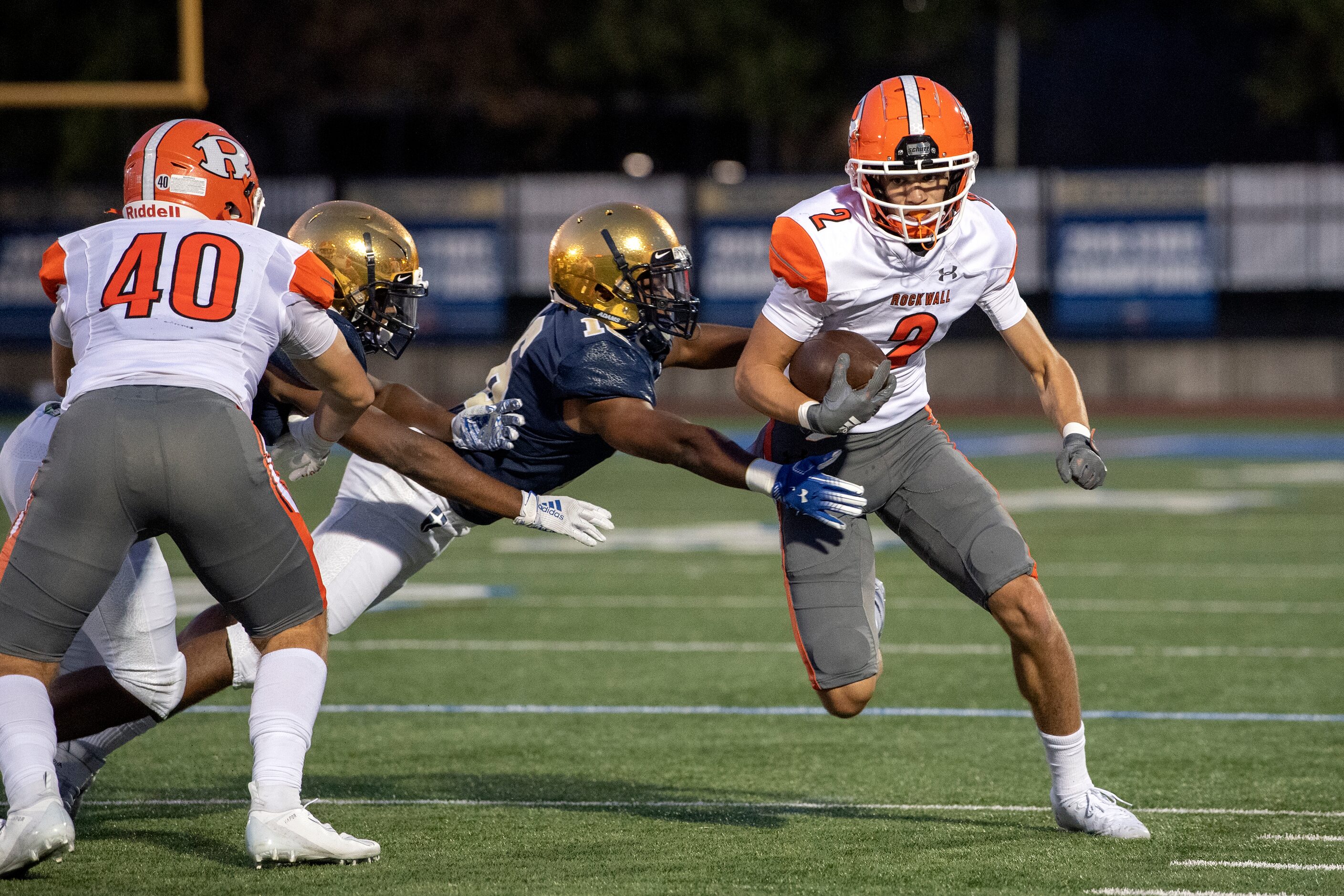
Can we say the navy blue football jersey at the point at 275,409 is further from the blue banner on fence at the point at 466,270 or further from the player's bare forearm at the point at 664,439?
the blue banner on fence at the point at 466,270

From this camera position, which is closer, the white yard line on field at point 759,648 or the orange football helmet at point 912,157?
the orange football helmet at point 912,157

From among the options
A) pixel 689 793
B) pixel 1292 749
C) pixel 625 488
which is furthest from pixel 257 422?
pixel 625 488

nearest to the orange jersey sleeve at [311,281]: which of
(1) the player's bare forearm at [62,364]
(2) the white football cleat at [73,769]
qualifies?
(1) the player's bare forearm at [62,364]

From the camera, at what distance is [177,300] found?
3.73 meters

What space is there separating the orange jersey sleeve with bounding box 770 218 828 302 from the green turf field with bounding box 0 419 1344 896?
1.33m

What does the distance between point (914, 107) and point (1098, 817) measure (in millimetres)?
1759

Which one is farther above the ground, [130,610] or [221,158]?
[221,158]

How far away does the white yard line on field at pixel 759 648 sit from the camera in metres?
7.14

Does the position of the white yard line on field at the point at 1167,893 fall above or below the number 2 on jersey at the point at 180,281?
below

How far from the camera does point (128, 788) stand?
5.01 m

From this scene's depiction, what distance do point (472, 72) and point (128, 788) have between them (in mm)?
19894

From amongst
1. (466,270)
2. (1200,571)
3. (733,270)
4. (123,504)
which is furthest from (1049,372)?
(466,270)

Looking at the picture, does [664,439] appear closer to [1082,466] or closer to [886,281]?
[886,281]

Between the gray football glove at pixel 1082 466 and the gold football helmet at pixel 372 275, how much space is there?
1789 mm
